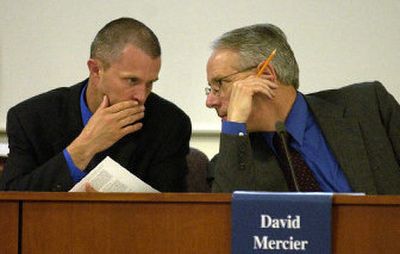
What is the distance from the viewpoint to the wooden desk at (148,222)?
1704 mm

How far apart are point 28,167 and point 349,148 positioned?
0.95 meters

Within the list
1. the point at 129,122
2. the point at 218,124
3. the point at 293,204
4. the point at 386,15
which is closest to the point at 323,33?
the point at 386,15

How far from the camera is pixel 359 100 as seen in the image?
2555mm

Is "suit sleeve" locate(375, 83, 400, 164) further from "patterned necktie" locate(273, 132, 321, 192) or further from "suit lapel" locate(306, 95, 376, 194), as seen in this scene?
"patterned necktie" locate(273, 132, 321, 192)

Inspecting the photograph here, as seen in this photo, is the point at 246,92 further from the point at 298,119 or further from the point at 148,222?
the point at 148,222

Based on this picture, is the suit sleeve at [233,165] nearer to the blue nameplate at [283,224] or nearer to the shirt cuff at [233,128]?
the shirt cuff at [233,128]

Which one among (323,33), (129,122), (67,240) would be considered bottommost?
(67,240)

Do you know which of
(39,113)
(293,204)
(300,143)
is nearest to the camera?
(293,204)

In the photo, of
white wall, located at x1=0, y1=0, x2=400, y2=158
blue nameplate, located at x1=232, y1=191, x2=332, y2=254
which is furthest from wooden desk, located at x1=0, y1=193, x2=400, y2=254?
white wall, located at x1=0, y1=0, x2=400, y2=158

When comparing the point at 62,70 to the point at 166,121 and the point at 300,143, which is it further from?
the point at 300,143

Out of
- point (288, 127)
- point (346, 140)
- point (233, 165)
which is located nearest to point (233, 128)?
point (233, 165)

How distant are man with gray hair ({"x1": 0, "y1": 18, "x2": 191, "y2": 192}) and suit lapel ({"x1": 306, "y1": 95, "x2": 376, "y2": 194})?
48cm

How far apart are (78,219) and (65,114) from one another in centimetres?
92

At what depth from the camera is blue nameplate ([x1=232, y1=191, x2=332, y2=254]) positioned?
168 centimetres
